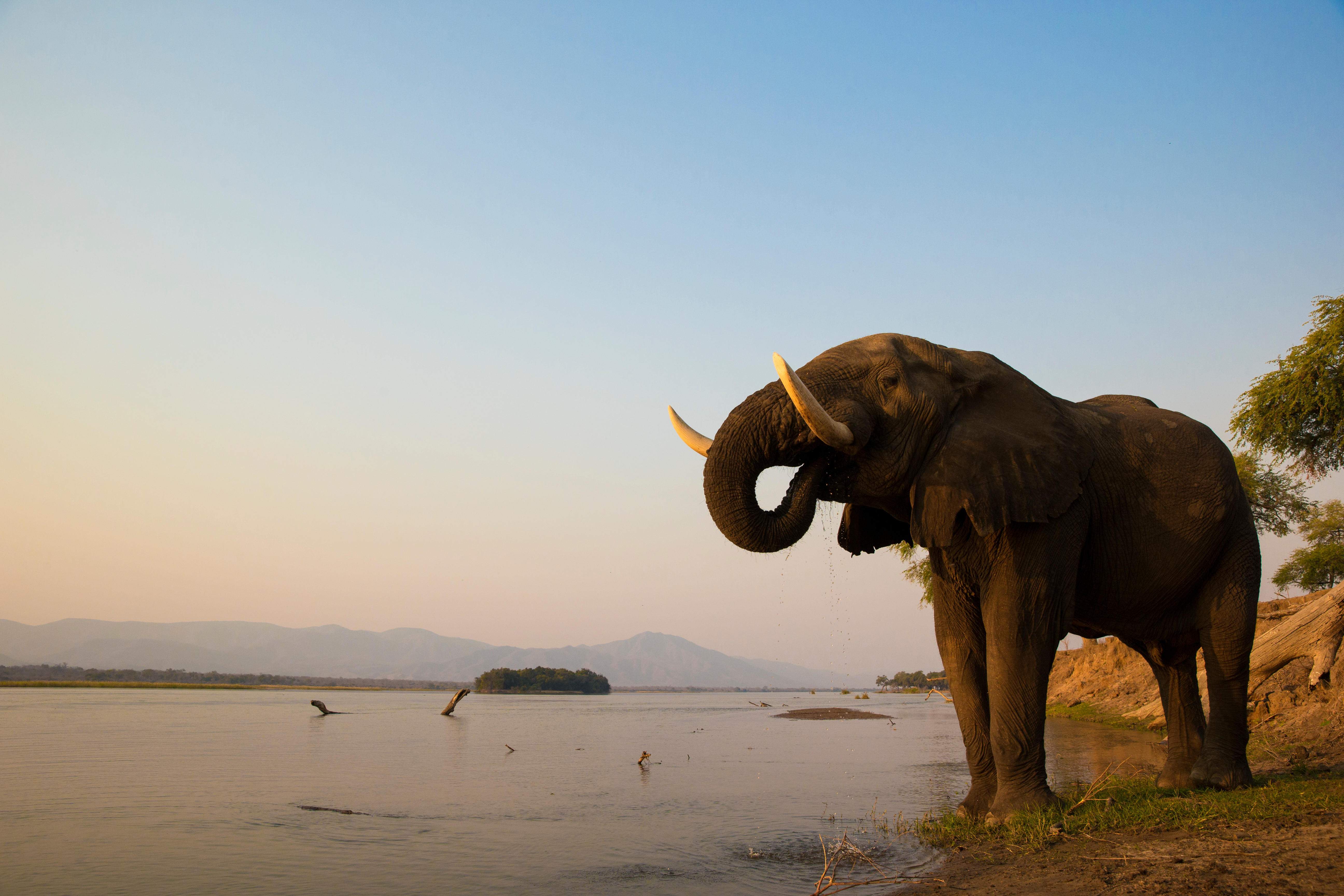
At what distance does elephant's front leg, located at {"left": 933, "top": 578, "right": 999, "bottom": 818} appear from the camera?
26.5ft

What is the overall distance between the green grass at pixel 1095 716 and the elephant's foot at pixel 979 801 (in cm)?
1406

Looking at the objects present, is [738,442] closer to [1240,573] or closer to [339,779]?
[1240,573]

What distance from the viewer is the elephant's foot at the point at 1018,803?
7.20 m

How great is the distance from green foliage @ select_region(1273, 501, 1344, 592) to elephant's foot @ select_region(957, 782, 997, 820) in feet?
106

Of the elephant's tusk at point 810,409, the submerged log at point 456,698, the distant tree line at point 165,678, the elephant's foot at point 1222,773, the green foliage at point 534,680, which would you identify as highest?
the elephant's tusk at point 810,409

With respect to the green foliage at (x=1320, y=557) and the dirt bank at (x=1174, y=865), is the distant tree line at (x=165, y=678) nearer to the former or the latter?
the green foliage at (x=1320, y=557)

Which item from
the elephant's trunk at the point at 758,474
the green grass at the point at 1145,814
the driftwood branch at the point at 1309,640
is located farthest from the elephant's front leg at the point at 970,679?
Answer: the driftwood branch at the point at 1309,640

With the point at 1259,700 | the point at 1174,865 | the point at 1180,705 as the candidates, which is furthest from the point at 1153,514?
the point at 1259,700

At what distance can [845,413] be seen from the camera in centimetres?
717

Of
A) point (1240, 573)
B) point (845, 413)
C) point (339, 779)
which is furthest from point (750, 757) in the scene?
point (845, 413)

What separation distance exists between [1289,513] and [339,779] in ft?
115

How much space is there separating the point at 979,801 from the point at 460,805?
7.04 meters

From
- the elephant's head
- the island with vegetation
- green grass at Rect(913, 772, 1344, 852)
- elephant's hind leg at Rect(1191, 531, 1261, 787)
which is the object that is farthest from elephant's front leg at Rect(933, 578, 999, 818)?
the island with vegetation

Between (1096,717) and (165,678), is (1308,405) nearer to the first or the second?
(1096,717)
